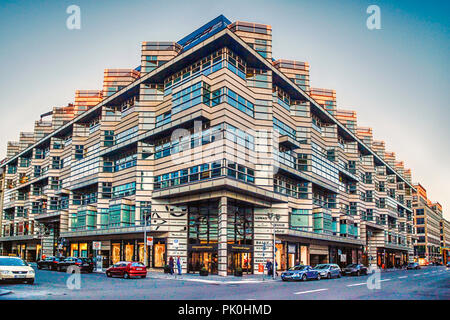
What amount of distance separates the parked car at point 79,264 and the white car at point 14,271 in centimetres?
1698

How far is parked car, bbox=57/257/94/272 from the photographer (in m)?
38.9

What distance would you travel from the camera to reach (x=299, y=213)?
50.9 m

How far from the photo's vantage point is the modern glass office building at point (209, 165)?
4166 cm

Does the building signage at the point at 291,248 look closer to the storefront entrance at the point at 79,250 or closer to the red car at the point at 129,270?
Answer: the red car at the point at 129,270

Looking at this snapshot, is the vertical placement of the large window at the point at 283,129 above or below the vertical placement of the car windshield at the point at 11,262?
above

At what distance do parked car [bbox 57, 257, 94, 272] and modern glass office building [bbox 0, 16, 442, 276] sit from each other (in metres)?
5.27

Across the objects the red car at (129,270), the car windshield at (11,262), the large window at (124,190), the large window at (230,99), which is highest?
the large window at (230,99)

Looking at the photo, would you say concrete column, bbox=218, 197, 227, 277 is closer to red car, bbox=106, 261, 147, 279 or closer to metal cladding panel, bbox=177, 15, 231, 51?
red car, bbox=106, 261, 147, 279

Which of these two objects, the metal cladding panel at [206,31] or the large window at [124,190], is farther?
the large window at [124,190]

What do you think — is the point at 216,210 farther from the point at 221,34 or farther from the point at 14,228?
the point at 14,228

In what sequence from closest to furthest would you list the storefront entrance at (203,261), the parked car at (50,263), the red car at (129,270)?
the red car at (129,270)
the storefront entrance at (203,261)
the parked car at (50,263)

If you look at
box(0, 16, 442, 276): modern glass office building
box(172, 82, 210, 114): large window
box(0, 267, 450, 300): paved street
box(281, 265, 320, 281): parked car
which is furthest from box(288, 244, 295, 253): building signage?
box(0, 267, 450, 300): paved street

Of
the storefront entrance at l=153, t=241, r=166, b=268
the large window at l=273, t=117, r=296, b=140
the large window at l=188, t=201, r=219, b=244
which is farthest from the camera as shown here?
the large window at l=273, t=117, r=296, b=140

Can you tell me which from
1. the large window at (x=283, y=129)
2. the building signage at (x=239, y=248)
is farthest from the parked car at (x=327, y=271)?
the large window at (x=283, y=129)
